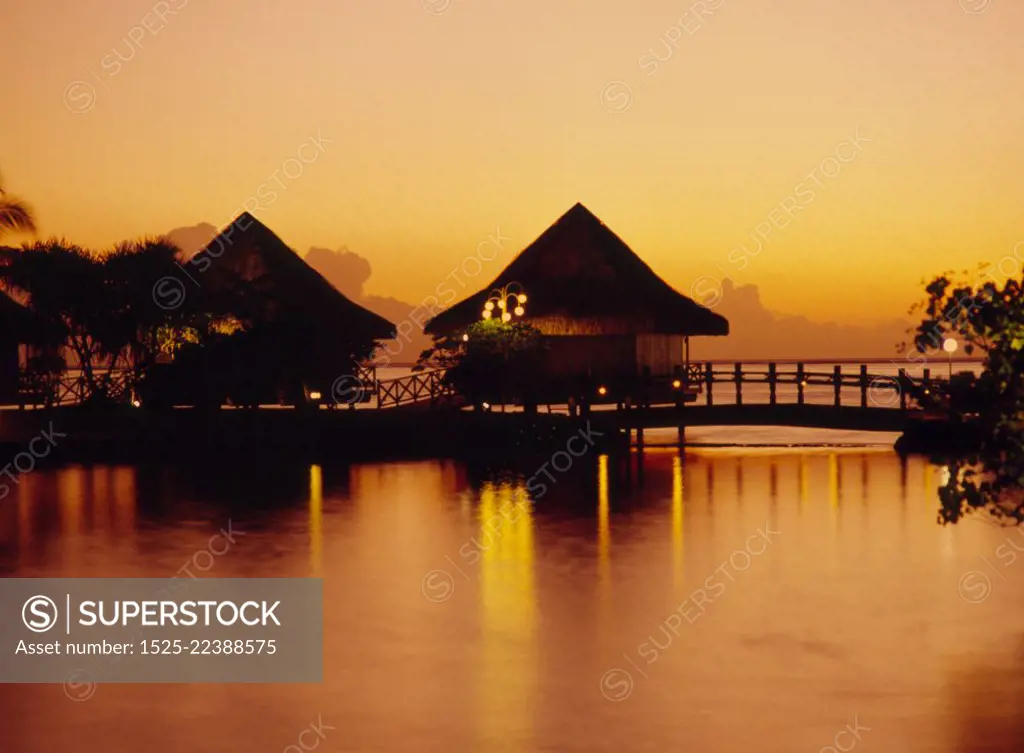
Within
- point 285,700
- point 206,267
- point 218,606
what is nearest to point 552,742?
point 285,700

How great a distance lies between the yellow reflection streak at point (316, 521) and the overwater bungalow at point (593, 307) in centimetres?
1928

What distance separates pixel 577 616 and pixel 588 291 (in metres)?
37.8

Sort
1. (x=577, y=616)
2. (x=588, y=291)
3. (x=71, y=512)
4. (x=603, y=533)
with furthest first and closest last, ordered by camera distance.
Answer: (x=588, y=291)
(x=71, y=512)
(x=603, y=533)
(x=577, y=616)

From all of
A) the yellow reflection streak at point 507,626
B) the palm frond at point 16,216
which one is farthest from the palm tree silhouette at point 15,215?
the yellow reflection streak at point 507,626

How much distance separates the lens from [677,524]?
21094mm

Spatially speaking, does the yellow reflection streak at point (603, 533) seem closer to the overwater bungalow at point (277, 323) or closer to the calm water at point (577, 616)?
the calm water at point (577, 616)

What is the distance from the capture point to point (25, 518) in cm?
2194

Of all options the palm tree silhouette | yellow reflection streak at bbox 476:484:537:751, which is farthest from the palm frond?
yellow reflection streak at bbox 476:484:537:751

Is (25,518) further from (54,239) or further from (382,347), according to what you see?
(382,347)

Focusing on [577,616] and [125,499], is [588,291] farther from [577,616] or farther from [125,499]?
[577,616]

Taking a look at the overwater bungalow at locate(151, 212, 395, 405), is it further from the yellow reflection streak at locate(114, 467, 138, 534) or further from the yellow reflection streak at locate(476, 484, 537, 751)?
the yellow reflection streak at locate(476, 484, 537, 751)

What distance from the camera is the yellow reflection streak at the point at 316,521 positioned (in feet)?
56.1

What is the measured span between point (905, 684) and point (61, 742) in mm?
5577

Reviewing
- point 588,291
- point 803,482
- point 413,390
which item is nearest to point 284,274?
point 413,390
